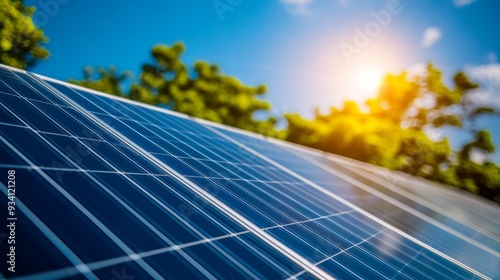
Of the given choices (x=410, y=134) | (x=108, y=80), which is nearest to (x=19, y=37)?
(x=108, y=80)

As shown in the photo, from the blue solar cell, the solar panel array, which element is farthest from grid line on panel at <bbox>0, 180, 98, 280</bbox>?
the blue solar cell

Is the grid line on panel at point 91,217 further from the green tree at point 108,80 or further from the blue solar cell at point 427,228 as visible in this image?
the green tree at point 108,80

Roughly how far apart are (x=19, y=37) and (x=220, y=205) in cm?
2624

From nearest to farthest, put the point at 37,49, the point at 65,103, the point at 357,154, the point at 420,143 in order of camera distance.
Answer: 1. the point at 65,103
2. the point at 37,49
3. the point at 357,154
4. the point at 420,143

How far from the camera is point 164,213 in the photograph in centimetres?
279

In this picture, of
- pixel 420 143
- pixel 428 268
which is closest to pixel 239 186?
pixel 428 268

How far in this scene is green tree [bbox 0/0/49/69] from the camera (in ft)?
67.4

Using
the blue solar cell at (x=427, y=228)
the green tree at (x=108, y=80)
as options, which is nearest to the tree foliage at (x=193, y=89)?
the green tree at (x=108, y=80)

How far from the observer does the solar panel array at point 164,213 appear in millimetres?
1976

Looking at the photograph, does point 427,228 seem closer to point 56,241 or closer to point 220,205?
point 220,205

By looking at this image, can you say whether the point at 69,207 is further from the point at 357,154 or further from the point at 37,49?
the point at 357,154

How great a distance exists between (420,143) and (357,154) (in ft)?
34.0

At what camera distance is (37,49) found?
2398 centimetres

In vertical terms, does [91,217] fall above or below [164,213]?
above
